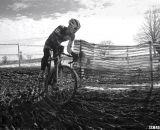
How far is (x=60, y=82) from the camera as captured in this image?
613 centimetres

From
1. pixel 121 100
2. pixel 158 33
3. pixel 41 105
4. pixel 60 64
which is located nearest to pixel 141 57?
pixel 121 100

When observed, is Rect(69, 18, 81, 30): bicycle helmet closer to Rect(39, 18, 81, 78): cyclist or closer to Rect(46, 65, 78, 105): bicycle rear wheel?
Rect(39, 18, 81, 78): cyclist

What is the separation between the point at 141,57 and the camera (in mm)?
8703

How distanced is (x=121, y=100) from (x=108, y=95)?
2.55 feet

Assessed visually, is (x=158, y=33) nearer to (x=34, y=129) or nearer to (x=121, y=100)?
(x=121, y=100)

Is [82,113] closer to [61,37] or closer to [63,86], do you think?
[63,86]

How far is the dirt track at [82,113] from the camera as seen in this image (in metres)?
4.16

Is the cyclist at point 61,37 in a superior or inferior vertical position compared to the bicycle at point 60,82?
superior

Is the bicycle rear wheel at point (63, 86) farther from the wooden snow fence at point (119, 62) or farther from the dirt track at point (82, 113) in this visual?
the wooden snow fence at point (119, 62)

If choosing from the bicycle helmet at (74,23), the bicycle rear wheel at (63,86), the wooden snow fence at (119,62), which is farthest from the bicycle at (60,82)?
the wooden snow fence at (119,62)

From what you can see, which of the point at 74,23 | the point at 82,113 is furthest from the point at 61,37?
the point at 82,113

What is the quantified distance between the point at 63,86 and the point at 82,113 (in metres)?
1.30

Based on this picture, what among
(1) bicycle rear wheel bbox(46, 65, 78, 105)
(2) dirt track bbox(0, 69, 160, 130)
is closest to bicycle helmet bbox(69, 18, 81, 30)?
(1) bicycle rear wheel bbox(46, 65, 78, 105)

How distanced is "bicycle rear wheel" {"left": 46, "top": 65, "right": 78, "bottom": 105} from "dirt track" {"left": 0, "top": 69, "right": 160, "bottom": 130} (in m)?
0.19
